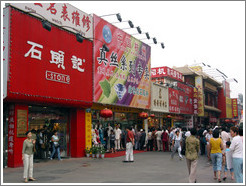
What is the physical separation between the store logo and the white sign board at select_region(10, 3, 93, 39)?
261cm

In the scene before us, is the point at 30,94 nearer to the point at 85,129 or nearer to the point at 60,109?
the point at 60,109

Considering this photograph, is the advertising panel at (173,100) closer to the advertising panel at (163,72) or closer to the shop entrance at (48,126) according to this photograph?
the advertising panel at (163,72)

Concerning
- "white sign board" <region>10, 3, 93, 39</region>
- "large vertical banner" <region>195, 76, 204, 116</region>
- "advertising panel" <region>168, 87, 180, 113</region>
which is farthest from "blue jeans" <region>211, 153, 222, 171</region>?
"large vertical banner" <region>195, 76, 204, 116</region>

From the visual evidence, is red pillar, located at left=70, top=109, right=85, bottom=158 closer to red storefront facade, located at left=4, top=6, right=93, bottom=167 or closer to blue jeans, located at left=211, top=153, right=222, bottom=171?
red storefront facade, located at left=4, top=6, right=93, bottom=167

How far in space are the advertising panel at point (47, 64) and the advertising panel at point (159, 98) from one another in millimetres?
9113

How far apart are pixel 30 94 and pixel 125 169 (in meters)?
5.28

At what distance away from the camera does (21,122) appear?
1305cm

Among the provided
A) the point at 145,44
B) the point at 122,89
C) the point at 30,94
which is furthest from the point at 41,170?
the point at 145,44

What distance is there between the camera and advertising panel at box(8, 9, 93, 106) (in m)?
12.3

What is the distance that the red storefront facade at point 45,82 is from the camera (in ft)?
40.4

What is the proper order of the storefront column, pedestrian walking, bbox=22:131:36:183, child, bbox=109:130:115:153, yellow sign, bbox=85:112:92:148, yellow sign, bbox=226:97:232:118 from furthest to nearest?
yellow sign, bbox=226:97:232:118, child, bbox=109:130:115:153, yellow sign, bbox=85:112:92:148, the storefront column, pedestrian walking, bbox=22:131:36:183

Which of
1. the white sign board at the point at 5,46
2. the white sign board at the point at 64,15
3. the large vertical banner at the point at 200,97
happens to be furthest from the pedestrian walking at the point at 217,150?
the large vertical banner at the point at 200,97

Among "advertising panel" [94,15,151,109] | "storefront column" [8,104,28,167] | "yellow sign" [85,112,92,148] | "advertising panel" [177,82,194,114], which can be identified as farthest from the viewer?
"advertising panel" [177,82,194,114]

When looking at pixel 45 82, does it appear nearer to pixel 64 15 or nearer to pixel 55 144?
pixel 55 144
